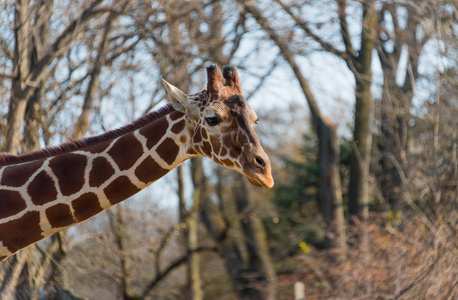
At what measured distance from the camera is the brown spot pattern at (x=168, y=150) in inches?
214

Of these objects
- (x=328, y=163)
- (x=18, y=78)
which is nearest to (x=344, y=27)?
(x=328, y=163)

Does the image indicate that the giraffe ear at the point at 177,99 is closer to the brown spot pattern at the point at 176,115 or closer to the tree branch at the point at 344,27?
the brown spot pattern at the point at 176,115

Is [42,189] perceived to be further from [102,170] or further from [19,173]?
[102,170]

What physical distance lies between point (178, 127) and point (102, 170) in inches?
28.2

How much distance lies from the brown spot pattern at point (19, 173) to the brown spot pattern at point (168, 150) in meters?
1.02

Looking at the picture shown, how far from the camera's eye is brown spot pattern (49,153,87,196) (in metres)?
5.49

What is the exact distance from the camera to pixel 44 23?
9891mm

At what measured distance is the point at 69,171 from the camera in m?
5.52

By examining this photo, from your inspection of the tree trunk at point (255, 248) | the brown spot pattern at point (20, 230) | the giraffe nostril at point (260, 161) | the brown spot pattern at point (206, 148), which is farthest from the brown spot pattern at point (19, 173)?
the tree trunk at point (255, 248)

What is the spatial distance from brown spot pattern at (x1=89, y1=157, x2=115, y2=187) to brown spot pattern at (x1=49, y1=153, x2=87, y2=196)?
3.2 inches

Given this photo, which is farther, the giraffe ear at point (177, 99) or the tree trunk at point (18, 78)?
the tree trunk at point (18, 78)

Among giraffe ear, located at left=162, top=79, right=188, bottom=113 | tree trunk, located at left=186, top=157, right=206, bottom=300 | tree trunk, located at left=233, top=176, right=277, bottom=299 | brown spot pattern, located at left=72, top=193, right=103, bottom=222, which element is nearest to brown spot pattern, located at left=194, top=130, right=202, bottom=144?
giraffe ear, located at left=162, top=79, right=188, bottom=113

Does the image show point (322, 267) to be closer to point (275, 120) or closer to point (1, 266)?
point (1, 266)

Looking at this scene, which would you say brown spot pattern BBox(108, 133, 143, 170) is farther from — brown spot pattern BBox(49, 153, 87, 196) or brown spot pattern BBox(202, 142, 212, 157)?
brown spot pattern BBox(202, 142, 212, 157)
